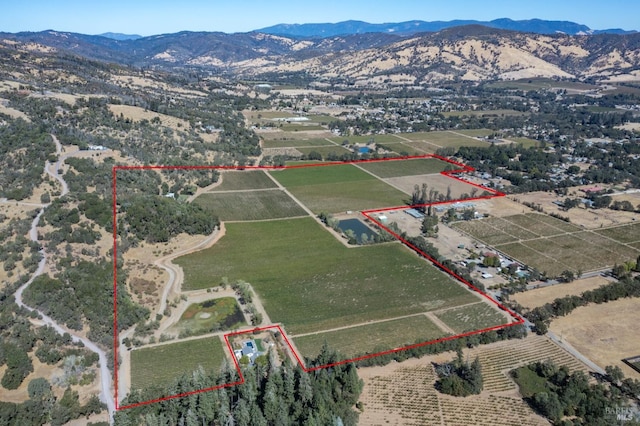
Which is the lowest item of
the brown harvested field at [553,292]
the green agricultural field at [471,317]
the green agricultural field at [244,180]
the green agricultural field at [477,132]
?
the green agricultural field at [471,317]

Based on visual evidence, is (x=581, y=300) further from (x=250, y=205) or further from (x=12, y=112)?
(x=12, y=112)

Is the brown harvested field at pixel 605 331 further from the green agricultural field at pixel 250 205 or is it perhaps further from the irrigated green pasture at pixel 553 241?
the green agricultural field at pixel 250 205

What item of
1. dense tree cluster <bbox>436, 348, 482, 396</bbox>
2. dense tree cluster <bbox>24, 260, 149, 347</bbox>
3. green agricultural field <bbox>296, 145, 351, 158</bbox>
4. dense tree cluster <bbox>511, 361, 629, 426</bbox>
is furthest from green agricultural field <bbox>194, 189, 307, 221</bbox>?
dense tree cluster <bbox>511, 361, 629, 426</bbox>

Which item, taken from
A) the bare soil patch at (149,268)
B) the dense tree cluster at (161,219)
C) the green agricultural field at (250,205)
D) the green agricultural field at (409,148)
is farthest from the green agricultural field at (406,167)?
the bare soil patch at (149,268)

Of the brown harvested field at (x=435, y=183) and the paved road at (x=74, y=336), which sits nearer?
the paved road at (x=74, y=336)

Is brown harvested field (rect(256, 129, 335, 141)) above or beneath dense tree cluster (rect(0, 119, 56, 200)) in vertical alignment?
beneath

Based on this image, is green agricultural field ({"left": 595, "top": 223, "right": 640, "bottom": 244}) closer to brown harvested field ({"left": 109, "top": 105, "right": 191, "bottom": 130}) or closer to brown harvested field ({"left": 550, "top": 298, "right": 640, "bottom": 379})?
brown harvested field ({"left": 550, "top": 298, "right": 640, "bottom": 379})

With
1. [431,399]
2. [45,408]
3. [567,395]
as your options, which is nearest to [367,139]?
[431,399]
